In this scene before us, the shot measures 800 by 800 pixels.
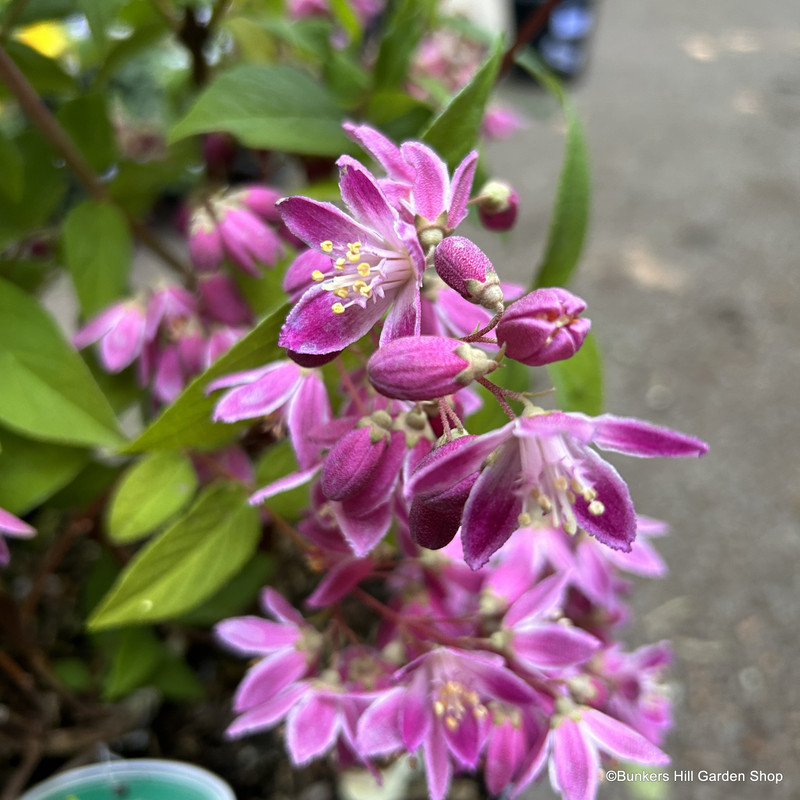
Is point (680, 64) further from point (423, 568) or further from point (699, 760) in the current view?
point (423, 568)

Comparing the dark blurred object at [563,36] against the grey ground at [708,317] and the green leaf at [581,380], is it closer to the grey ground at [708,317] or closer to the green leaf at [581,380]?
the grey ground at [708,317]

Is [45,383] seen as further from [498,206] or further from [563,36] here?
[563,36]

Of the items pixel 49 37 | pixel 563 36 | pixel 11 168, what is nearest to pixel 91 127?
pixel 11 168

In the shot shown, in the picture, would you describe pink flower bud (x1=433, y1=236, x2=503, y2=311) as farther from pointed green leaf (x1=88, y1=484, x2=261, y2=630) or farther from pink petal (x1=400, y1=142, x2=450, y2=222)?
pointed green leaf (x1=88, y1=484, x2=261, y2=630)

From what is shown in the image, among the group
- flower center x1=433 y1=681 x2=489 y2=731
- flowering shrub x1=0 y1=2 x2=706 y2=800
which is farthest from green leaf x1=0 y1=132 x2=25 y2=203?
flower center x1=433 y1=681 x2=489 y2=731

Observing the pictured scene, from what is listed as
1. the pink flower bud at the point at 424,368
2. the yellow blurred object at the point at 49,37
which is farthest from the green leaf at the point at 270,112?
the yellow blurred object at the point at 49,37

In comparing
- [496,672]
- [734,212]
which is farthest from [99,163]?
[734,212]
